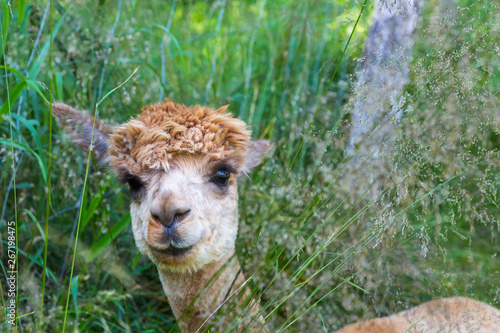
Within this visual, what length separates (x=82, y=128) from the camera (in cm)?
266

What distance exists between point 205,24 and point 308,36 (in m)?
1.90

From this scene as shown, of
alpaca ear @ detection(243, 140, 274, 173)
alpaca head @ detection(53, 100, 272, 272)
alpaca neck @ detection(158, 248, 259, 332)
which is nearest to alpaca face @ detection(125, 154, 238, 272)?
alpaca head @ detection(53, 100, 272, 272)

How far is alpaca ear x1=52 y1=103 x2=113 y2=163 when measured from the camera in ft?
8.45

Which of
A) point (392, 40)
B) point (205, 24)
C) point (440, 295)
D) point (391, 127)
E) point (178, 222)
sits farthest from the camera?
point (205, 24)

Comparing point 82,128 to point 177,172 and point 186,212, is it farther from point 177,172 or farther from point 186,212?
point 186,212

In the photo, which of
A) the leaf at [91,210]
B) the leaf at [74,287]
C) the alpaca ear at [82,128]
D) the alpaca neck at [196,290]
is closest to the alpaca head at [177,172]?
the alpaca ear at [82,128]

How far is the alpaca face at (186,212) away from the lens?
220 cm

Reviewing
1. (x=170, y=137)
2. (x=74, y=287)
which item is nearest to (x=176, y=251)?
(x=170, y=137)

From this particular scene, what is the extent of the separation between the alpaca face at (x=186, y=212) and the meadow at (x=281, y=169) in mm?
197

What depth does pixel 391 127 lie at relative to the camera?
7.76 feet

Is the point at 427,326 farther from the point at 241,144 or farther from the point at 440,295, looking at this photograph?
the point at 241,144

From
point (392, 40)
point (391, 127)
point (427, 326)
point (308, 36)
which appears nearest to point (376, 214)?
point (391, 127)

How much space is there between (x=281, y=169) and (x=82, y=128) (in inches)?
50.9

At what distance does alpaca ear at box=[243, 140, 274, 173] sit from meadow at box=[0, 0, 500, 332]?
0.16m
